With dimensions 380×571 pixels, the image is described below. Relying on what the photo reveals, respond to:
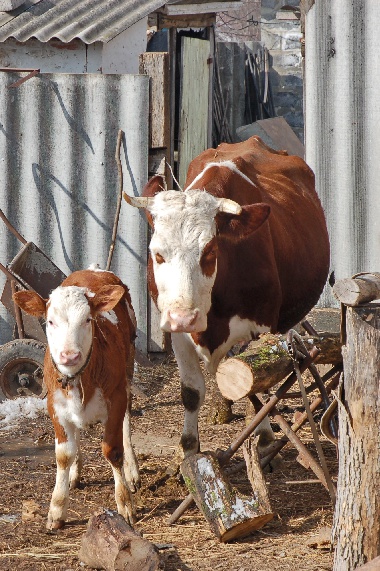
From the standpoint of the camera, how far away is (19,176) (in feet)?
26.7

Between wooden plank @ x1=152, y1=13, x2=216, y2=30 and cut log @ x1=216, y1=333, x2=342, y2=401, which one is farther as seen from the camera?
wooden plank @ x1=152, y1=13, x2=216, y2=30

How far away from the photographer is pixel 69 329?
4.77m

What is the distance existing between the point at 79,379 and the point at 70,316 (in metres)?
0.38

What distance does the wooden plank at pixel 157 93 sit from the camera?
26.1 ft

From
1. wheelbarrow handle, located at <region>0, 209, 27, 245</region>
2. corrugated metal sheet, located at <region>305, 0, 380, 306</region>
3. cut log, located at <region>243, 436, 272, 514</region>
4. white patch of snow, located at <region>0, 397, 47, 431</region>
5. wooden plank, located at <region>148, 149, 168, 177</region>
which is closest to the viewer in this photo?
cut log, located at <region>243, 436, 272, 514</region>

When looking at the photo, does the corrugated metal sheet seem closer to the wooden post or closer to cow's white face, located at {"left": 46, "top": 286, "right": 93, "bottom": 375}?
cow's white face, located at {"left": 46, "top": 286, "right": 93, "bottom": 375}

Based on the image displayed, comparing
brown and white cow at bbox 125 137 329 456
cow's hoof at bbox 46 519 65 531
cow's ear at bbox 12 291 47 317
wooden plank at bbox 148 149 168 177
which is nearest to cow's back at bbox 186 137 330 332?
brown and white cow at bbox 125 137 329 456

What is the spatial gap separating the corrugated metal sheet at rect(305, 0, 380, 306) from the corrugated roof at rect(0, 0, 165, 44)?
268cm

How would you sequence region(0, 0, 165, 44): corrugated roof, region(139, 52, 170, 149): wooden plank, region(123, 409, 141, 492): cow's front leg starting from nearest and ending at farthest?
1. region(123, 409, 141, 492): cow's front leg
2. region(139, 52, 170, 149): wooden plank
3. region(0, 0, 165, 44): corrugated roof

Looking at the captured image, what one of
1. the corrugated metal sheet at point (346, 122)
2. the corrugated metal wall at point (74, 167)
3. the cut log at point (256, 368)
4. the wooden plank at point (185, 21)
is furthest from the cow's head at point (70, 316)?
the wooden plank at point (185, 21)

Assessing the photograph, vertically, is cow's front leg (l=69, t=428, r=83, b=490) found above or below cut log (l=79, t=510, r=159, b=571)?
below

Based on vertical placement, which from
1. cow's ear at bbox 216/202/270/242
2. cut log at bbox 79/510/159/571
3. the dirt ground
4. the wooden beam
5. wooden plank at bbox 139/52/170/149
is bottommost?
the dirt ground

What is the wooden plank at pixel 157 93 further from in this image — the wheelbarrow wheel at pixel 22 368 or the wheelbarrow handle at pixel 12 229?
the wheelbarrow wheel at pixel 22 368

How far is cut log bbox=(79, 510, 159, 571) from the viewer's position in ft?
13.7
